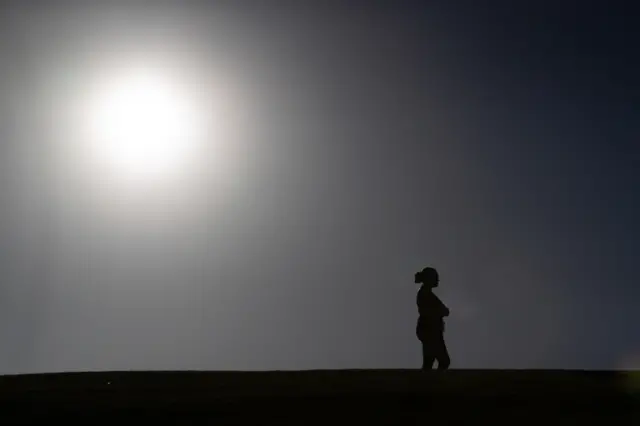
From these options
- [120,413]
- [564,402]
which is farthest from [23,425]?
[564,402]

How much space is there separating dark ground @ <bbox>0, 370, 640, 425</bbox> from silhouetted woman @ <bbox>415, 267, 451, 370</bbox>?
196 inches

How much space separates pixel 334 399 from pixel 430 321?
7.16 metres

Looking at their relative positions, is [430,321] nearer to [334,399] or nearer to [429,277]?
[429,277]

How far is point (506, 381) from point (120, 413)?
4155 millimetres

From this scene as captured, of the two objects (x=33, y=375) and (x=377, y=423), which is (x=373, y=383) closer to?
(x=377, y=423)

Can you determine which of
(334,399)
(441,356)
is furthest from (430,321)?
(334,399)

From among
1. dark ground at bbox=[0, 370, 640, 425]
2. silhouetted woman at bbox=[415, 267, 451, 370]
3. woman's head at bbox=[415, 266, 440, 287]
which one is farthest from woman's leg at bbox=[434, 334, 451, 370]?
dark ground at bbox=[0, 370, 640, 425]

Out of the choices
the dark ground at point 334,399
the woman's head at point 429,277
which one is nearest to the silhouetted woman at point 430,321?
the woman's head at point 429,277

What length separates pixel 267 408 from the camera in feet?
21.2

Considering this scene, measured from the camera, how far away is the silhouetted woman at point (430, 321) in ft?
44.3

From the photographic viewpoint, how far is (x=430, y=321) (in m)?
13.7

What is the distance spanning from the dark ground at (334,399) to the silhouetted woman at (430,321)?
4977mm

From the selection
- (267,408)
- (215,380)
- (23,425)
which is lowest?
(23,425)

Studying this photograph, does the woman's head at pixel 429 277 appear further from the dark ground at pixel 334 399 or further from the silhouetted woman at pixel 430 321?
the dark ground at pixel 334 399
